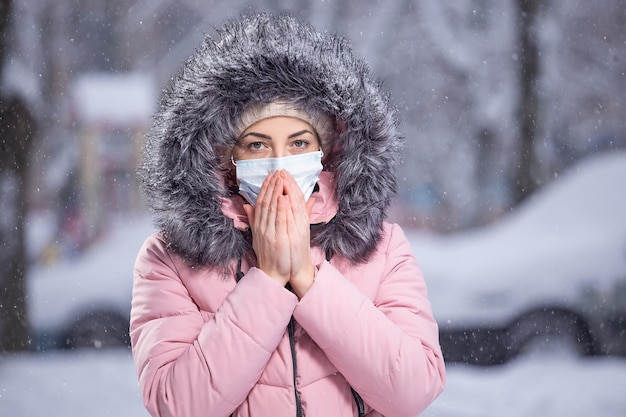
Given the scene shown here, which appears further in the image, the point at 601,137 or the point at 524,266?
the point at 601,137

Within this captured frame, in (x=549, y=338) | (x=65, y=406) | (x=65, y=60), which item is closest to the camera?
(x=65, y=406)

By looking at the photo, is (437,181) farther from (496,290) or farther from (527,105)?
(496,290)

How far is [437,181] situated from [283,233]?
187 inches

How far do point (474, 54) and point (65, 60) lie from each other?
2.84 metres

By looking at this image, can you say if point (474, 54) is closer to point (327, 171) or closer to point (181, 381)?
point (327, 171)

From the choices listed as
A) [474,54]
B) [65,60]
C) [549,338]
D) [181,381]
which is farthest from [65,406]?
[474,54]

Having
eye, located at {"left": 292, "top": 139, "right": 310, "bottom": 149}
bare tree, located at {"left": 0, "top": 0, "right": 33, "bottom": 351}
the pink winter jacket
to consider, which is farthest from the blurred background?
eye, located at {"left": 292, "top": 139, "right": 310, "bottom": 149}

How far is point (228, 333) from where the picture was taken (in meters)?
1.37

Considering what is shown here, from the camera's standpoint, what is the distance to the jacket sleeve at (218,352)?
1.36 m

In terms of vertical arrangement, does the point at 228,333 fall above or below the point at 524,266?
above

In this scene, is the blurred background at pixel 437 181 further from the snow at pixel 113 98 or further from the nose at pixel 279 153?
the nose at pixel 279 153

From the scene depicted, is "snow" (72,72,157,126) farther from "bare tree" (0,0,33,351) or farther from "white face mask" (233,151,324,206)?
"white face mask" (233,151,324,206)

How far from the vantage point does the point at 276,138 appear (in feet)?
4.90

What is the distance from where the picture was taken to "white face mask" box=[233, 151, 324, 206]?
1480 millimetres
